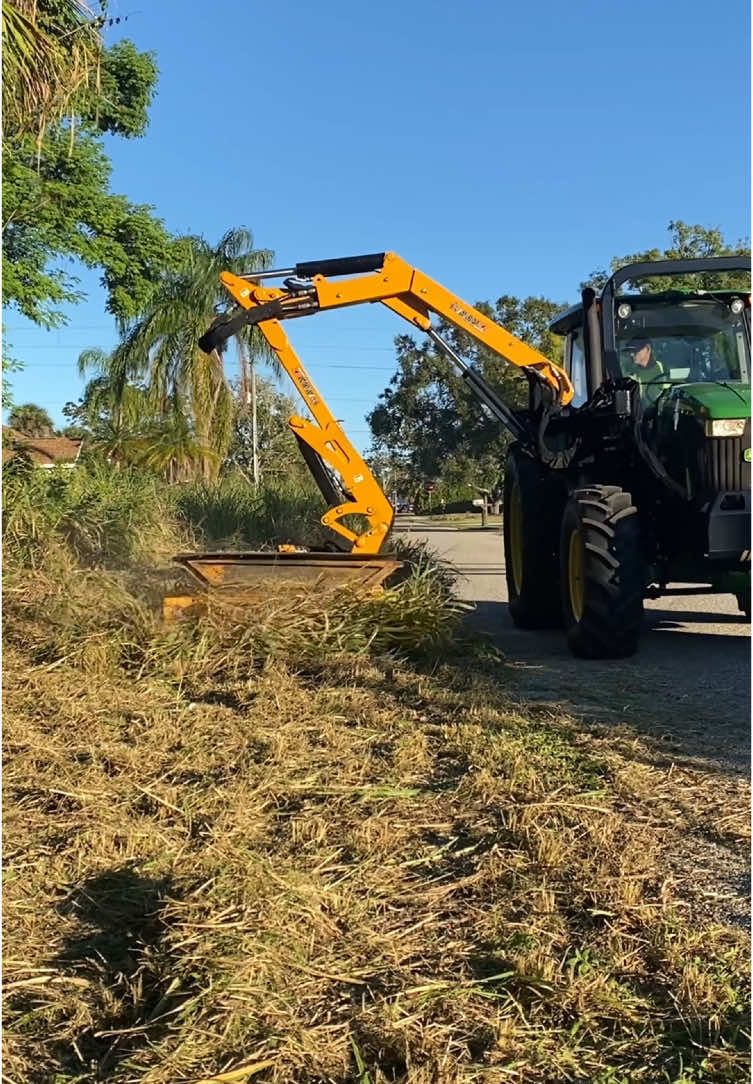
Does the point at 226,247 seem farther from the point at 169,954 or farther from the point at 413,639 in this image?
the point at 169,954

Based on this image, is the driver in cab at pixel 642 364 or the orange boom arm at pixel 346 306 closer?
the driver in cab at pixel 642 364

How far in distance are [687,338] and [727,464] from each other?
4.80ft

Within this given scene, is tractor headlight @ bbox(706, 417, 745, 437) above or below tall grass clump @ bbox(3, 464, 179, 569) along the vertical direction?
above

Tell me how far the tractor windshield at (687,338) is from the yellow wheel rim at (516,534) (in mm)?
2016

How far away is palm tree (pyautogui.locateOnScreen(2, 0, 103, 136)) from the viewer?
597cm

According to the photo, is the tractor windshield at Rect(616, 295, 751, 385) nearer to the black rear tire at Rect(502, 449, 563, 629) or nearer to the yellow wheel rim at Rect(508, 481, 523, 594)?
the black rear tire at Rect(502, 449, 563, 629)

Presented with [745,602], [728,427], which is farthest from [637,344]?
[745,602]

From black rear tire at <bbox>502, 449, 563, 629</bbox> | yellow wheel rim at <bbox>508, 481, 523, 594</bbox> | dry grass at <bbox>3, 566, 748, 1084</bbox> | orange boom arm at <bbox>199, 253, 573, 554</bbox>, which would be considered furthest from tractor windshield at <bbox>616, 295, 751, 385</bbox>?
dry grass at <bbox>3, 566, 748, 1084</bbox>

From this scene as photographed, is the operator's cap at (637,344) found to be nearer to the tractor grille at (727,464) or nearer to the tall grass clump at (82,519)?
the tractor grille at (727,464)

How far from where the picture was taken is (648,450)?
22.2ft

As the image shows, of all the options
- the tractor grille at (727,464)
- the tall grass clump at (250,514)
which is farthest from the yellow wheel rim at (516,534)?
the tall grass clump at (250,514)

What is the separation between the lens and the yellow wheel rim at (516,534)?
9.09 metres

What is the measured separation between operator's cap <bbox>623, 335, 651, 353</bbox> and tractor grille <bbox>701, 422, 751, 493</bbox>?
1299mm

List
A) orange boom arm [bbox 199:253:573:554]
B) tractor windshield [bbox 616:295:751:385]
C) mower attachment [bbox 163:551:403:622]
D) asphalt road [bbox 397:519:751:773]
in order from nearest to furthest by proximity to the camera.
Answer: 1. asphalt road [bbox 397:519:751:773]
2. mower attachment [bbox 163:551:403:622]
3. tractor windshield [bbox 616:295:751:385]
4. orange boom arm [bbox 199:253:573:554]
